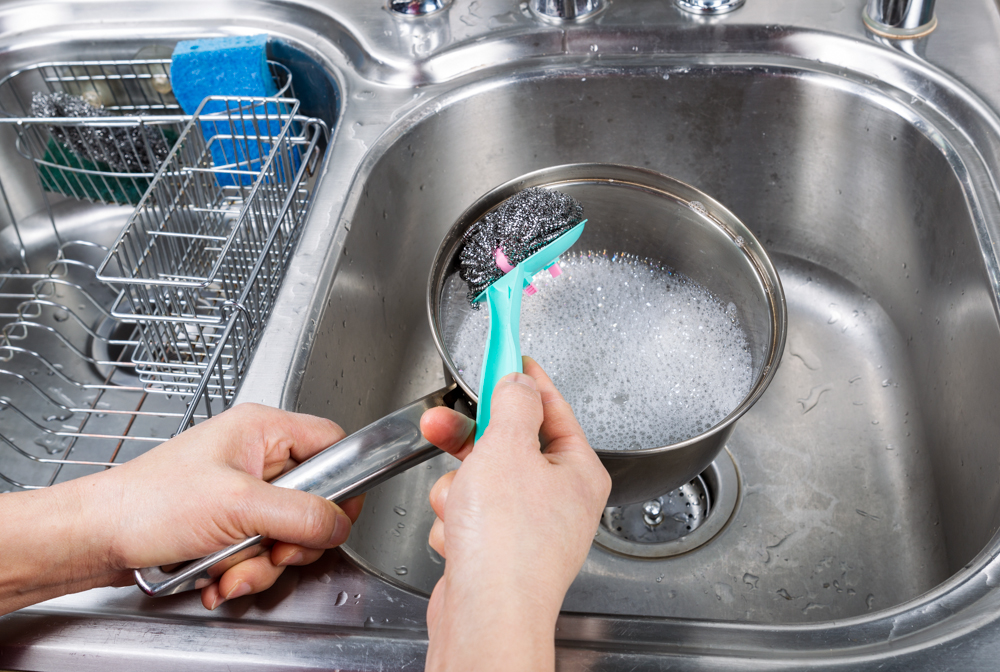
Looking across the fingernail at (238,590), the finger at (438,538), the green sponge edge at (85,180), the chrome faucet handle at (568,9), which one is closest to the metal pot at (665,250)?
the finger at (438,538)

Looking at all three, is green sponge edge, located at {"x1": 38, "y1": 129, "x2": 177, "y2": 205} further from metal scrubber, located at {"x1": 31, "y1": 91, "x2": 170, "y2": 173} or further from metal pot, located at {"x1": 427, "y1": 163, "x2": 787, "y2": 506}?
metal pot, located at {"x1": 427, "y1": 163, "x2": 787, "y2": 506}

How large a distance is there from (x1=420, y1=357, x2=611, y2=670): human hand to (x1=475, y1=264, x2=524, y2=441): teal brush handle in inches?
1.6

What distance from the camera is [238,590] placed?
0.52m

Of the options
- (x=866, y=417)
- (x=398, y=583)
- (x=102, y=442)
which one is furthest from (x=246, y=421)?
(x=866, y=417)

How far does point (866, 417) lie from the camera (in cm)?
91

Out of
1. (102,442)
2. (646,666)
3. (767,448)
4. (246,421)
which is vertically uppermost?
(246,421)

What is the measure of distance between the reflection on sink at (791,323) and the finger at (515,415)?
245 mm

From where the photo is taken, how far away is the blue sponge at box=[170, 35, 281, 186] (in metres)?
0.95

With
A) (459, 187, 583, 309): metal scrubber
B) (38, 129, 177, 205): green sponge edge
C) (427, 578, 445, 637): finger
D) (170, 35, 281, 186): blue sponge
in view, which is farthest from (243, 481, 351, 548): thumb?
(38, 129, 177, 205): green sponge edge

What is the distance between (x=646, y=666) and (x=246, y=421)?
342 millimetres

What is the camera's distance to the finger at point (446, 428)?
555 millimetres

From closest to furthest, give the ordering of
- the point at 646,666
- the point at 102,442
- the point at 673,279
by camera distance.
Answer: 1. the point at 646,666
2. the point at 673,279
3. the point at 102,442

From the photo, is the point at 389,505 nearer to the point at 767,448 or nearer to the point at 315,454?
the point at 315,454

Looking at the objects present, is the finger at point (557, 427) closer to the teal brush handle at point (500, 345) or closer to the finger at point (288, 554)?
the teal brush handle at point (500, 345)
